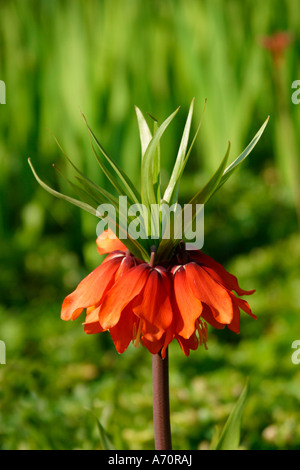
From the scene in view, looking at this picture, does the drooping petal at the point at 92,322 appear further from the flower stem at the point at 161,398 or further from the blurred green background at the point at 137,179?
the blurred green background at the point at 137,179

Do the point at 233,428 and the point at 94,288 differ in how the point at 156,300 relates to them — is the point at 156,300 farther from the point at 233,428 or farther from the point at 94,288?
the point at 233,428

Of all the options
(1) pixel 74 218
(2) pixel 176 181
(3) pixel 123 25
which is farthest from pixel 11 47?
(2) pixel 176 181

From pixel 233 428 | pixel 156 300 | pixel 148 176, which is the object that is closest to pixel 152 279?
pixel 156 300

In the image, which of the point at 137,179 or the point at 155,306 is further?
the point at 137,179

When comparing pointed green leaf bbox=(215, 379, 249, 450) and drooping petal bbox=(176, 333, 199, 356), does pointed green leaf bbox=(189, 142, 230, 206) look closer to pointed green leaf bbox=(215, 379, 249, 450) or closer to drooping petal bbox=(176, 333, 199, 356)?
drooping petal bbox=(176, 333, 199, 356)

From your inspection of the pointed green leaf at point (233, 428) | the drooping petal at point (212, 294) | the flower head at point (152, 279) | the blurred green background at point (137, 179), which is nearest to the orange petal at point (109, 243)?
the flower head at point (152, 279)

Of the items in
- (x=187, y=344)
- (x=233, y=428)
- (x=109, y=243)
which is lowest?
(x=233, y=428)
